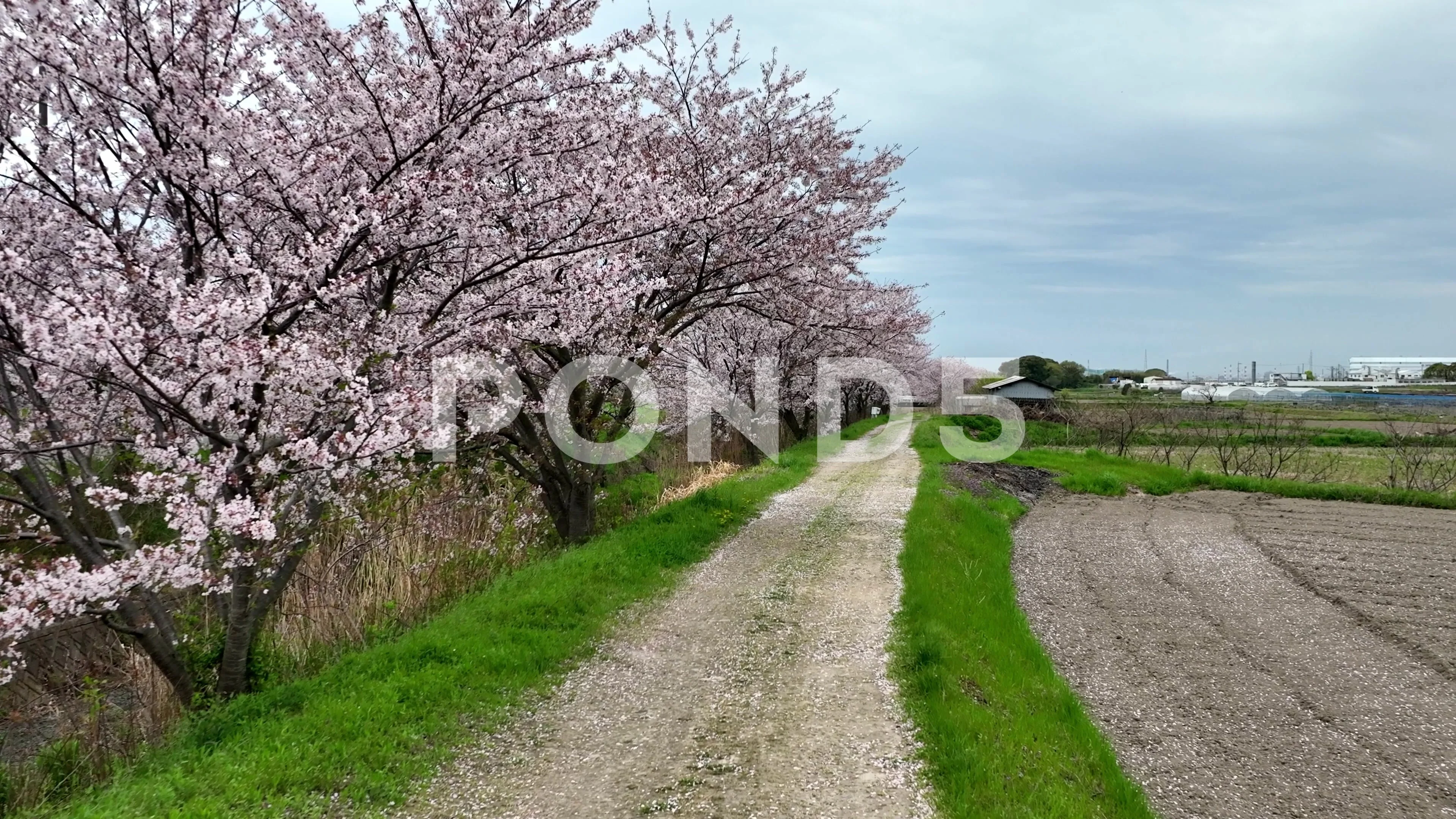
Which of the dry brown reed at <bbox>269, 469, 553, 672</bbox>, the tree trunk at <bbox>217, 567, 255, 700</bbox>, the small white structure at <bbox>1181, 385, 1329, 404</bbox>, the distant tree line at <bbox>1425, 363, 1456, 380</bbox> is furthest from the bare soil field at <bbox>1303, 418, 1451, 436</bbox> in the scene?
the distant tree line at <bbox>1425, 363, 1456, 380</bbox>

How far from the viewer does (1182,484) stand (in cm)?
2014

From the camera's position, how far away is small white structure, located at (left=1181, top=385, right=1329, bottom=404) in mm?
68625

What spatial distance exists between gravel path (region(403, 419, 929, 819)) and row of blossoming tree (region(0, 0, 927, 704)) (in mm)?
2017

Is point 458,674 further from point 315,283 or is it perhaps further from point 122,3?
point 122,3

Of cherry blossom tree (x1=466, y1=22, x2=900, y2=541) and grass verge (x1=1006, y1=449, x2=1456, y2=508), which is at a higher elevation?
cherry blossom tree (x1=466, y1=22, x2=900, y2=541)

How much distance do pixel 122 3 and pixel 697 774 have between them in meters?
5.52

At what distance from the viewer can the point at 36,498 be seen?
14.9ft

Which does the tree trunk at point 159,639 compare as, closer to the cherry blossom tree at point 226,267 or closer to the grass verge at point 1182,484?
the cherry blossom tree at point 226,267

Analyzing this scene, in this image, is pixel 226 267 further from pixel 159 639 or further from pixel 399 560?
pixel 399 560

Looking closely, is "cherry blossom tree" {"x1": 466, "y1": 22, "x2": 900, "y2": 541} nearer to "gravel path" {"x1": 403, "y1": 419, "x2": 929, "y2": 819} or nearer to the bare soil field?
"gravel path" {"x1": 403, "y1": 419, "x2": 929, "y2": 819}

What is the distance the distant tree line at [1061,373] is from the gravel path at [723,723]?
180ft

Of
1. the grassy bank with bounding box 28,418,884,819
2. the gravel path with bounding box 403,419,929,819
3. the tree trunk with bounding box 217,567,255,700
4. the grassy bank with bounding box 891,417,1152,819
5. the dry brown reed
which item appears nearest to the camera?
the grassy bank with bounding box 28,418,884,819

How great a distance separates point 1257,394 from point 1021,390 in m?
38.7

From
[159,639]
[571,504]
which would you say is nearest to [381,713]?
[159,639]
